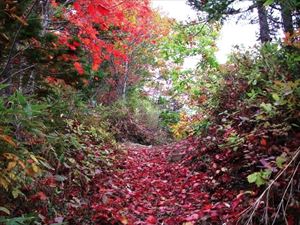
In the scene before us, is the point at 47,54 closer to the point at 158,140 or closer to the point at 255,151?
the point at 255,151

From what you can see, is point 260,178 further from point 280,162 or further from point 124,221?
point 124,221

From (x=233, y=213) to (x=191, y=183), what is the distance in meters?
1.60

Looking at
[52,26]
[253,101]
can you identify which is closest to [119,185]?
[253,101]

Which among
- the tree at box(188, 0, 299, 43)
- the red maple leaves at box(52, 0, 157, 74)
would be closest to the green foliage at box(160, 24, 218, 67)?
the red maple leaves at box(52, 0, 157, 74)

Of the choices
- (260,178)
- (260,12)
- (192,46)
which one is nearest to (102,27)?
(260,12)

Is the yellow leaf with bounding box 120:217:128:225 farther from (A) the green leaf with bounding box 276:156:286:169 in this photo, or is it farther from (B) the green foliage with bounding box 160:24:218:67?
(B) the green foliage with bounding box 160:24:218:67

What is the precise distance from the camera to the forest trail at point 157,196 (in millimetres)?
3881

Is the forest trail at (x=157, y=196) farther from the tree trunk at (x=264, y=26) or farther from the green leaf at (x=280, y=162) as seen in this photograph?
the tree trunk at (x=264, y=26)

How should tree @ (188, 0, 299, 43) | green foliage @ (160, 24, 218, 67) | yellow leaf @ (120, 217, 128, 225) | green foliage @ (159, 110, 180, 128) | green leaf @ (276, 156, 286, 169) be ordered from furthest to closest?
green foliage @ (159, 110, 180, 128) → green foliage @ (160, 24, 218, 67) → tree @ (188, 0, 299, 43) → yellow leaf @ (120, 217, 128, 225) → green leaf @ (276, 156, 286, 169)

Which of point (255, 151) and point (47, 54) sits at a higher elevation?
point (47, 54)

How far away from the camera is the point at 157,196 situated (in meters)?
4.90

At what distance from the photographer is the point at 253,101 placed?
537 centimetres

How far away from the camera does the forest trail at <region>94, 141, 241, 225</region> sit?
12.7 feet

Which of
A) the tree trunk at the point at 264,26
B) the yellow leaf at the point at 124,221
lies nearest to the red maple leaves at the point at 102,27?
the yellow leaf at the point at 124,221
